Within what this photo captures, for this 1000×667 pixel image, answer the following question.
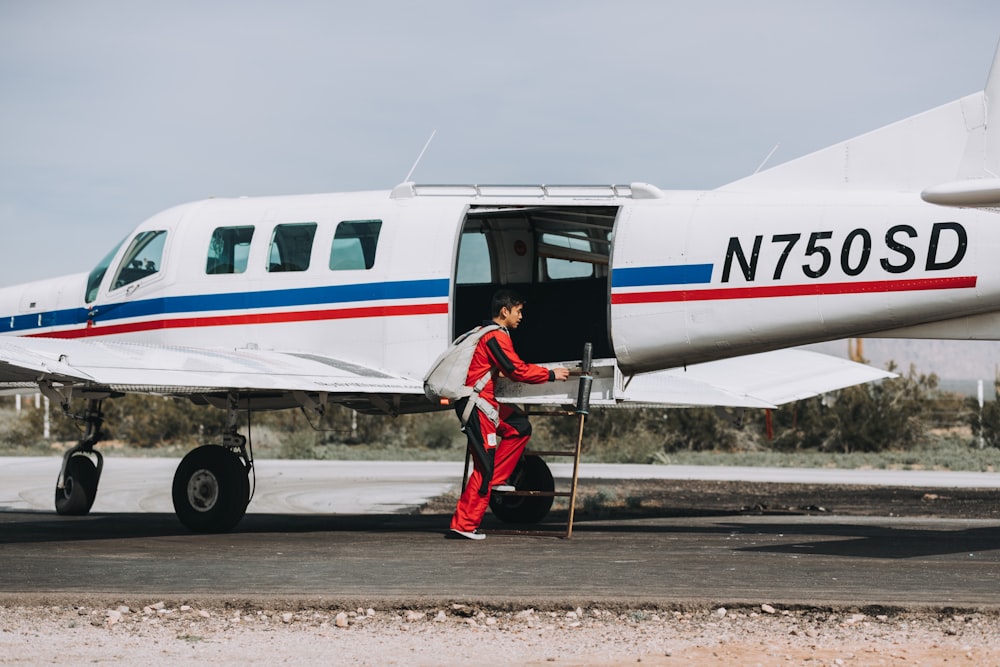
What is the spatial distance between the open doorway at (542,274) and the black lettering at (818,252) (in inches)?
117

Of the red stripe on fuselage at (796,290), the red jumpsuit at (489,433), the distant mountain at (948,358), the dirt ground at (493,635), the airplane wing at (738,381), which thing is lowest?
the dirt ground at (493,635)

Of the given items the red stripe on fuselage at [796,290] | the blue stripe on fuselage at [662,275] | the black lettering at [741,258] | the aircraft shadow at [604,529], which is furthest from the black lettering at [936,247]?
the aircraft shadow at [604,529]

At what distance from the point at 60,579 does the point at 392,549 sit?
288cm

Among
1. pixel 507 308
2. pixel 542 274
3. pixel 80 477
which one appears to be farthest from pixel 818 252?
pixel 80 477

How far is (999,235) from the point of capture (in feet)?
35.0

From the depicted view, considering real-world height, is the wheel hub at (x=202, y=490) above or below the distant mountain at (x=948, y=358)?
below

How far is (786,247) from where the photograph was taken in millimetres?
11633

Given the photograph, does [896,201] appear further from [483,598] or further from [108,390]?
[108,390]

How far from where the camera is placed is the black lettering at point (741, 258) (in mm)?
11781

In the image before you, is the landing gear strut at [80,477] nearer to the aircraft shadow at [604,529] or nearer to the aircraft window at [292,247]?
the aircraft shadow at [604,529]

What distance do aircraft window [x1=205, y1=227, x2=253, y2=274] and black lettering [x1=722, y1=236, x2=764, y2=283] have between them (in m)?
5.45

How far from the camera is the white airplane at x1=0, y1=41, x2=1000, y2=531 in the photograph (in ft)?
36.6

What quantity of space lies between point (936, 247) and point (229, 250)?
7667 mm

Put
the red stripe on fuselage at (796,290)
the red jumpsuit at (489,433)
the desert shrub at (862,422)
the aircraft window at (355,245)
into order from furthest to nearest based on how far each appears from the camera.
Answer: the desert shrub at (862,422) < the aircraft window at (355,245) < the red jumpsuit at (489,433) < the red stripe on fuselage at (796,290)
